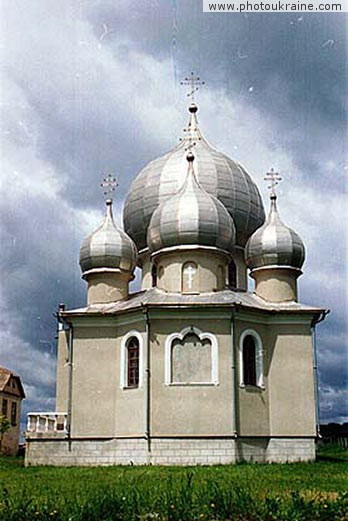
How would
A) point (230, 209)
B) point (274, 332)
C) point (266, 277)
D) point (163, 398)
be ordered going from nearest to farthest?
point (163, 398) → point (274, 332) → point (266, 277) → point (230, 209)

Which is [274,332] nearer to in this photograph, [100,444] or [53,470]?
[100,444]

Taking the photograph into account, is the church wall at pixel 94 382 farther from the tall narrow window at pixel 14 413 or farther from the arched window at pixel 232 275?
the tall narrow window at pixel 14 413

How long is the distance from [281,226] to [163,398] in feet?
26.9

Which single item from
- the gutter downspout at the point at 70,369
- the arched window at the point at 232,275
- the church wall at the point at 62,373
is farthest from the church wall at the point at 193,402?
the arched window at the point at 232,275

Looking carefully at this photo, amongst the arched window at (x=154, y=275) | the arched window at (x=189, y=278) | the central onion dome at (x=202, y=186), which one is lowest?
the arched window at (x=189, y=278)

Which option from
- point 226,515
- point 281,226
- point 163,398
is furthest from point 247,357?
point 226,515

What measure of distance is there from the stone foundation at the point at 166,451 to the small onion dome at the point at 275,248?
21.3 ft

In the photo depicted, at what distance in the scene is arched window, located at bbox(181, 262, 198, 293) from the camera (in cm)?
2514

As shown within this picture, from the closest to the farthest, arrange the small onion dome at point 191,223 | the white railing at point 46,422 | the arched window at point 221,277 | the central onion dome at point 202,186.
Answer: the white railing at point 46,422 → the small onion dome at point 191,223 → the arched window at point 221,277 → the central onion dome at point 202,186

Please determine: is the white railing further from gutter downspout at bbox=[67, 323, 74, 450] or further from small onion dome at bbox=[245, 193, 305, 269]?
small onion dome at bbox=[245, 193, 305, 269]

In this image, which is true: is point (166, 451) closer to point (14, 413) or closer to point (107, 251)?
point (107, 251)

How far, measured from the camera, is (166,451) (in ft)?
75.3

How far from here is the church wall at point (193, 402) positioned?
2309cm

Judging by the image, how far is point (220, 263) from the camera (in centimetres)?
2595
